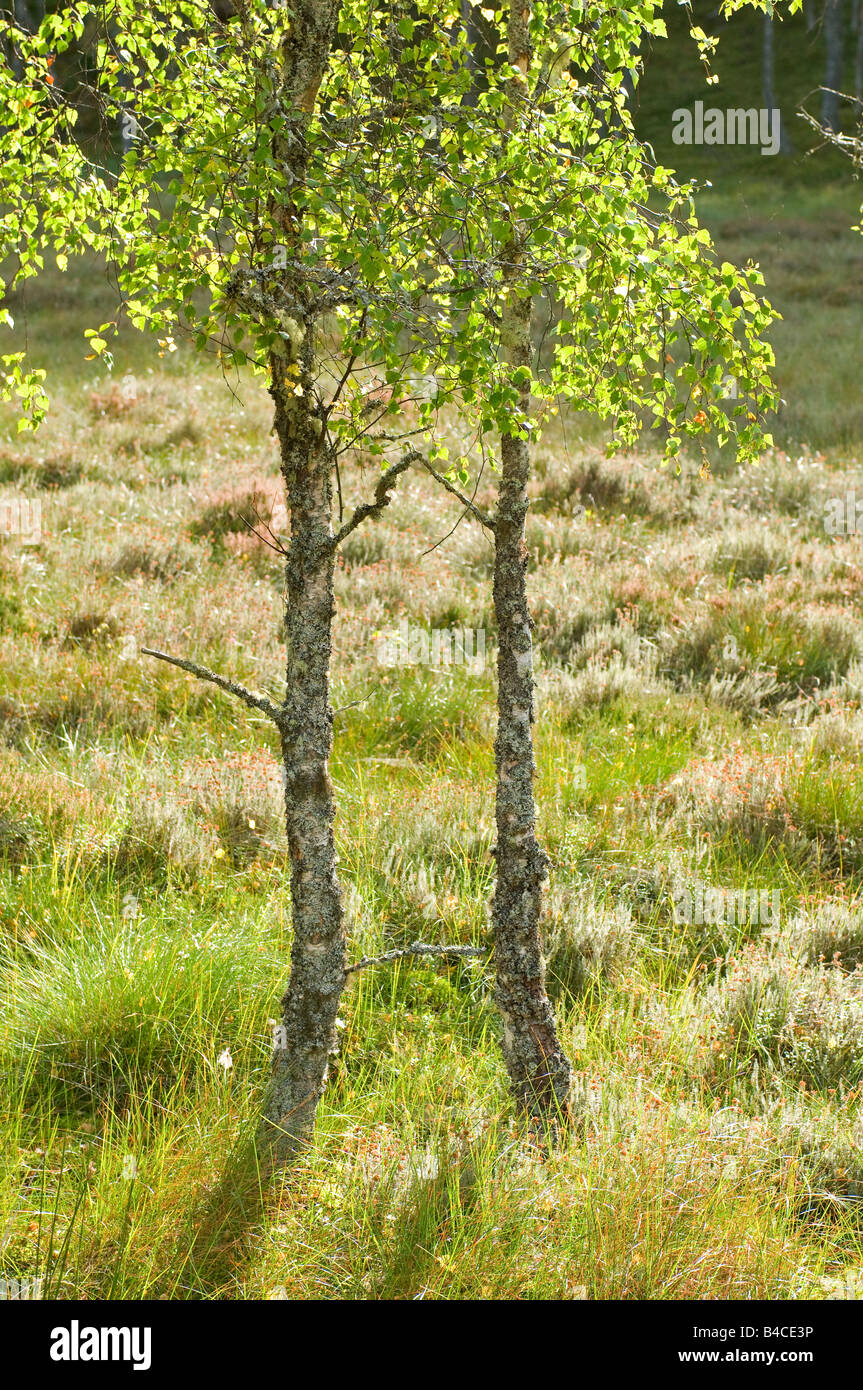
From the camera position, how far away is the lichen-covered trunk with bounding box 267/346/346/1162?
302 cm

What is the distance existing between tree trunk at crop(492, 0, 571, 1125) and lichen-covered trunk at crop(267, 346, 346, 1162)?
62 cm

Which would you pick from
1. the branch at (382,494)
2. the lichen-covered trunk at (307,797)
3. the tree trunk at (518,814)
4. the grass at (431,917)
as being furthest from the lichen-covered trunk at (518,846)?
the lichen-covered trunk at (307,797)

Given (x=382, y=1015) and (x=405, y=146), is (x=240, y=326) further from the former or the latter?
(x=382, y=1015)

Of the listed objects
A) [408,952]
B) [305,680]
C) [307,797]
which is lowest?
[408,952]

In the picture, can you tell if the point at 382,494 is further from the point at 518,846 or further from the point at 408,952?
the point at 408,952

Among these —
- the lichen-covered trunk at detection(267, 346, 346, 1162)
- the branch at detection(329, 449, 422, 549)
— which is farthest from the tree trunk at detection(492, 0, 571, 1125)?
the lichen-covered trunk at detection(267, 346, 346, 1162)

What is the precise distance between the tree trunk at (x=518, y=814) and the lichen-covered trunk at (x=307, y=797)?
0.62 m

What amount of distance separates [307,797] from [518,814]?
2.51ft

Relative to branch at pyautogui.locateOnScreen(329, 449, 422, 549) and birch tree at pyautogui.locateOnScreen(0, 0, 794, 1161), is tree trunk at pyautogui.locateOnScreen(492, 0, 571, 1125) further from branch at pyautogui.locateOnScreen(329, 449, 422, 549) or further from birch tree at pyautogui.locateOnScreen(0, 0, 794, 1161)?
branch at pyautogui.locateOnScreen(329, 449, 422, 549)

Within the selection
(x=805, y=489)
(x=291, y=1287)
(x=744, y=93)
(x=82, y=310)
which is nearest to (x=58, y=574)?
(x=291, y=1287)

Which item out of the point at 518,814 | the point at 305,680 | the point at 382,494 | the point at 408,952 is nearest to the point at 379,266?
the point at 382,494

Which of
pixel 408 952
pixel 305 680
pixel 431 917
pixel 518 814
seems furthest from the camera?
pixel 431 917

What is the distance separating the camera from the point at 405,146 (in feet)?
8.43

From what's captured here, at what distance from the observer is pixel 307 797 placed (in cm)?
312
